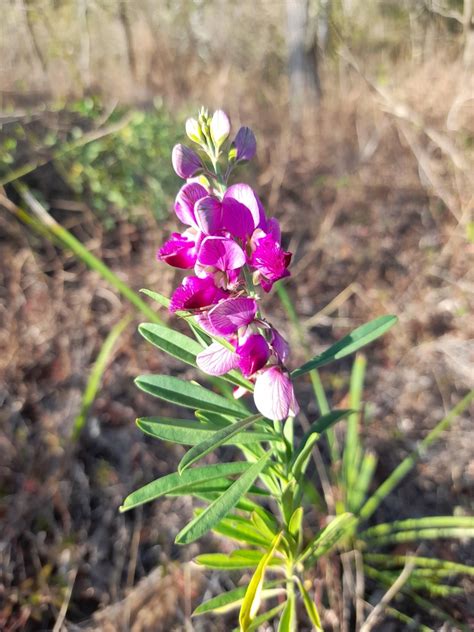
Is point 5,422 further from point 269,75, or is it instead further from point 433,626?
point 269,75

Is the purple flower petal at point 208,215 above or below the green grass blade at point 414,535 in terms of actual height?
above

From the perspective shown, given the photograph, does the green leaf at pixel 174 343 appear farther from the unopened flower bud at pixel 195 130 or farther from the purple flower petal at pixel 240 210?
the unopened flower bud at pixel 195 130

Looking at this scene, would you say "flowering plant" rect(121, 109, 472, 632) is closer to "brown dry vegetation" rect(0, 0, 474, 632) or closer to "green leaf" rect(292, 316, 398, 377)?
"green leaf" rect(292, 316, 398, 377)

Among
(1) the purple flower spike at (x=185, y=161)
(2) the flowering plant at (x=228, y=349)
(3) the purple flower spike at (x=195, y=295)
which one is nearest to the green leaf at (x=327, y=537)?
(2) the flowering plant at (x=228, y=349)

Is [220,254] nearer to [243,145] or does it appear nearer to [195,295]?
[195,295]

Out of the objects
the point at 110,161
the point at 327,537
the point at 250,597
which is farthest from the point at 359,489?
the point at 110,161

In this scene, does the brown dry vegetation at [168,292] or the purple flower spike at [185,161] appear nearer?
the purple flower spike at [185,161]

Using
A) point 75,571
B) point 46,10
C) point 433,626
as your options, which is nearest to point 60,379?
point 75,571
